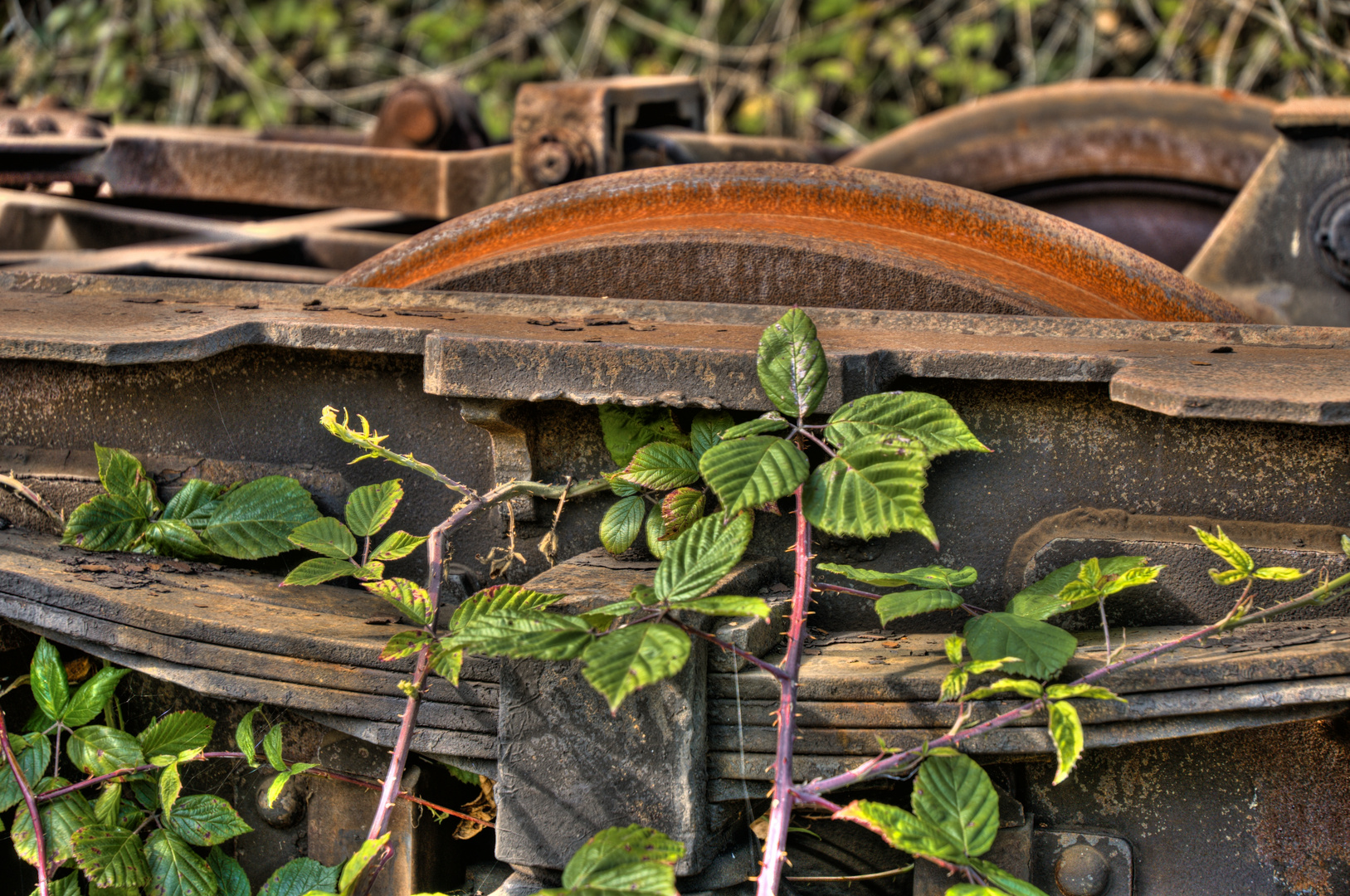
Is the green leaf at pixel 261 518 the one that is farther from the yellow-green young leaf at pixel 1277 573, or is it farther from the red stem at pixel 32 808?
the yellow-green young leaf at pixel 1277 573

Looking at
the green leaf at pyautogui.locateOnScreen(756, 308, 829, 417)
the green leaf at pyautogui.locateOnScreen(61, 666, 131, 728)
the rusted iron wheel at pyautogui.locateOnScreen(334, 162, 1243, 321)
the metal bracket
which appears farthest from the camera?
the metal bracket

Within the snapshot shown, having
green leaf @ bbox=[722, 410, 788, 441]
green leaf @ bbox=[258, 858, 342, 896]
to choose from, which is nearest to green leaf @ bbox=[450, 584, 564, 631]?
green leaf @ bbox=[722, 410, 788, 441]

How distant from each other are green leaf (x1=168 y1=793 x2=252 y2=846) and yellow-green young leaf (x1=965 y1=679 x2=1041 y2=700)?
2.88 ft

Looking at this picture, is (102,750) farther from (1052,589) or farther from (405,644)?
(1052,589)

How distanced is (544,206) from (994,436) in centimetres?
82

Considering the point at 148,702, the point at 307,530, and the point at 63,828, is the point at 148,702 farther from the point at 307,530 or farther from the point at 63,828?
the point at 307,530

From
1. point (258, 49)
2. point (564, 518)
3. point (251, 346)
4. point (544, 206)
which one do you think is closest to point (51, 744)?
point (251, 346)

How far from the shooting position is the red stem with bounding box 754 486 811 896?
44.3 inches

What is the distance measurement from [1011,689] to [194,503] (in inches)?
41.9

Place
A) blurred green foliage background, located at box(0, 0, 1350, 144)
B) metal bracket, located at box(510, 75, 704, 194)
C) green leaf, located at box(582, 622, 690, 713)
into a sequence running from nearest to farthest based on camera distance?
1. green leaf, located at box(582, 622, 690, 713)
2. metal bracket, located at box(510, 75, 704, 194)
3. blurred green foliage background, located at box(0, 0, 1350, 144)

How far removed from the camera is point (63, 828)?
1405 mm

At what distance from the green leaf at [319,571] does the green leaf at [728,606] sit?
451mm

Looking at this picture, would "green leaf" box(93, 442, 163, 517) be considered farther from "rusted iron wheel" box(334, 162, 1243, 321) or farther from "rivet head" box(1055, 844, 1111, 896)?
"rivet head" box(1055, 844, 1111, 896)

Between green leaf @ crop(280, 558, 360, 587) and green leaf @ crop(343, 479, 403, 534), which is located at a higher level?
green leaf @ crop(343, 479, 403, 534)
